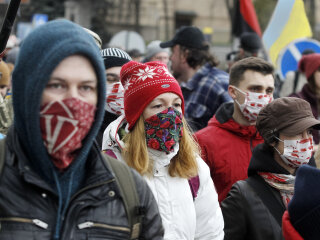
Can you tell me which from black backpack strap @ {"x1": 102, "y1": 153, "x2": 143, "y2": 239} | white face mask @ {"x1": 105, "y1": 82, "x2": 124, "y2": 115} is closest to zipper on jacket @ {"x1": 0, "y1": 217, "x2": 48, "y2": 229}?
black backpack strap @ {"x1": 102, "y1": 153, "x2": 143, "y2": 239}

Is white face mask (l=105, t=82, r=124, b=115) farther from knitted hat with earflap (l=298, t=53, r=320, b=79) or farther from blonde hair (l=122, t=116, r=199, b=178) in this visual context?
knitted hat with earflap (l=298, t=53, r=320, b=79)

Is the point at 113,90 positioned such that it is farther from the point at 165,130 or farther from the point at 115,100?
the point at 165,130

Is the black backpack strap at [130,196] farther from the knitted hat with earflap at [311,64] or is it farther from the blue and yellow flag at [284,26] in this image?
the blue and yellow flag at [284,26]

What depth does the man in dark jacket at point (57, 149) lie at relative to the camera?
7.75 ft

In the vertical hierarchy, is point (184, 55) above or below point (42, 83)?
below

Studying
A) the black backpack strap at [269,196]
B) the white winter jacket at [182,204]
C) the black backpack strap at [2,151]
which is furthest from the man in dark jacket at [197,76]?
the black backpack strap at [2,151]

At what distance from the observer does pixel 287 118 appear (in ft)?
14.3

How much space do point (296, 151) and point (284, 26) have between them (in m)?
5.15

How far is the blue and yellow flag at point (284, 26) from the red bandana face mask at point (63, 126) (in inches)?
273

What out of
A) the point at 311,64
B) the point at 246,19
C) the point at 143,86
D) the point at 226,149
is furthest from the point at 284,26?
the point at 143,86

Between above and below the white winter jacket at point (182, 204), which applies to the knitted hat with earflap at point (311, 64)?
above

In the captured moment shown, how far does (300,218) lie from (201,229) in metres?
0.76

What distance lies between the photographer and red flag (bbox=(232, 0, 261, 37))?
9836 millimetres

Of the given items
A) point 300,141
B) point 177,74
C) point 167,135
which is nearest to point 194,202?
point 167,135
